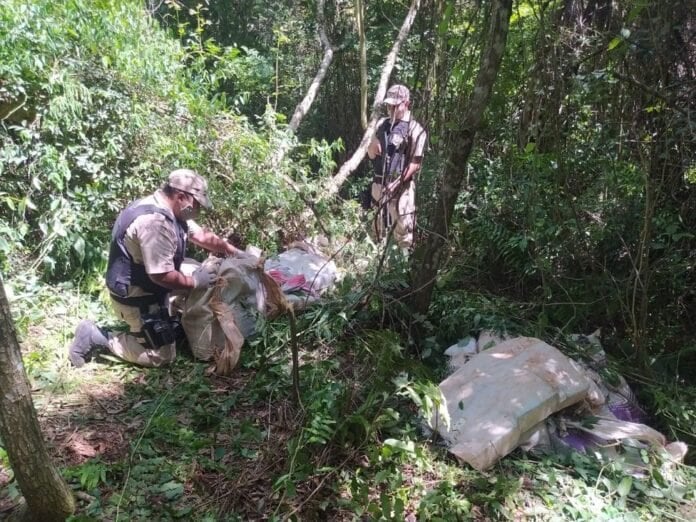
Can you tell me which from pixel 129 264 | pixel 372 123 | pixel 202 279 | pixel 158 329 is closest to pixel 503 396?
pixel 202 279

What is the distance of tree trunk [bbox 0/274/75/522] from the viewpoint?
64.6 inches

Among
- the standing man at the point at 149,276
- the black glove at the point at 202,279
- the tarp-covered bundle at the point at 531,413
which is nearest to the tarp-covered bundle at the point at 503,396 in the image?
the tarp-covered bundle at the point at 531,413

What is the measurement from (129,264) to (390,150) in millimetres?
2526

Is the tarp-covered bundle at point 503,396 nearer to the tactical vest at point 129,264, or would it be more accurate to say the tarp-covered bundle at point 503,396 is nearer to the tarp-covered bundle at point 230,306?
the tarp-covered bundle at point 230,306

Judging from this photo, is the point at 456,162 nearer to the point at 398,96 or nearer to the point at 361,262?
the point at 361,262

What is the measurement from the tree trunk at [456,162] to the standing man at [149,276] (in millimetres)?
1346

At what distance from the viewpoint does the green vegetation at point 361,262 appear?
2332 mm

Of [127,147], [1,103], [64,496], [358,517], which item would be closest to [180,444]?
[64,496]

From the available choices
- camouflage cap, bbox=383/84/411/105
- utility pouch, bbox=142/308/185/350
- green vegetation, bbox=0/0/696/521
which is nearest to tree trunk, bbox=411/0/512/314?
green vegetation, bbox=0/0/696/521

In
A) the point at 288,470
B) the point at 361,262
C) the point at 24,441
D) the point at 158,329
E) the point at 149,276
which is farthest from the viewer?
the point at 361,262

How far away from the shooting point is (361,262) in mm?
4359

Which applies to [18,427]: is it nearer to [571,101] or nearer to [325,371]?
[325,371]

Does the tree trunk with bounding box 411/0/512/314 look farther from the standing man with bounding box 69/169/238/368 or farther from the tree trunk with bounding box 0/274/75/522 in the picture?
the tree trunk with bounding box 0/274/75/522

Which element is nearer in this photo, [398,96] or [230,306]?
[230,306]
